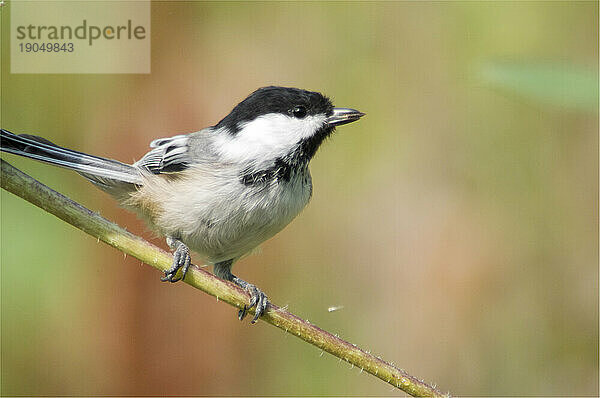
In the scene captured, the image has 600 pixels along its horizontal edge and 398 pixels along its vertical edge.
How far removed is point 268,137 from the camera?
2.16m

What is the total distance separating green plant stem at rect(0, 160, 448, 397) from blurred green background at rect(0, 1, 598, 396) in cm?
89

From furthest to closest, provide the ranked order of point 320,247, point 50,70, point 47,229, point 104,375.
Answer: point 320,247, point 50,70, point 104,375, point 47,229

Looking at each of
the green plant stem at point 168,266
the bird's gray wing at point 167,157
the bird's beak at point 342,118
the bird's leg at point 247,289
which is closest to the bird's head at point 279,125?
the bird's beak at point 342,118

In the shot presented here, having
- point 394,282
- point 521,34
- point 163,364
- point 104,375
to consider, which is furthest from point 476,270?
point 104,375

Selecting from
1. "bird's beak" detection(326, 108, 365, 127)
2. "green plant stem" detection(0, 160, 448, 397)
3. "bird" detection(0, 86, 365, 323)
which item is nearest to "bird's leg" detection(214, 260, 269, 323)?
"bird" detection(0, 86, 365, 323)

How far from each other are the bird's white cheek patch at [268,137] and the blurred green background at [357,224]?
220 millimetres

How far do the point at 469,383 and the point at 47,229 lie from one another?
179 centimetres

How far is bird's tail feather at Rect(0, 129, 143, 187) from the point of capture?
69.9 inches

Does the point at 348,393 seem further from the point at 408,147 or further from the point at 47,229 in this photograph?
the point at 47,229

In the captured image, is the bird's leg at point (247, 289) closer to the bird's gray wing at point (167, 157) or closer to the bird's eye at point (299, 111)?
the bird's gray wing at point (167, 157)

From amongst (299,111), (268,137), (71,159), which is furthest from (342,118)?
(71,159)

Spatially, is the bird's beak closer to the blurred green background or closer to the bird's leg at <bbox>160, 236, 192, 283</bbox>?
the blurred green background

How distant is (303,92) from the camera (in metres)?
2.26

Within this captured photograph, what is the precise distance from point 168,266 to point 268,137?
77 centimetres
